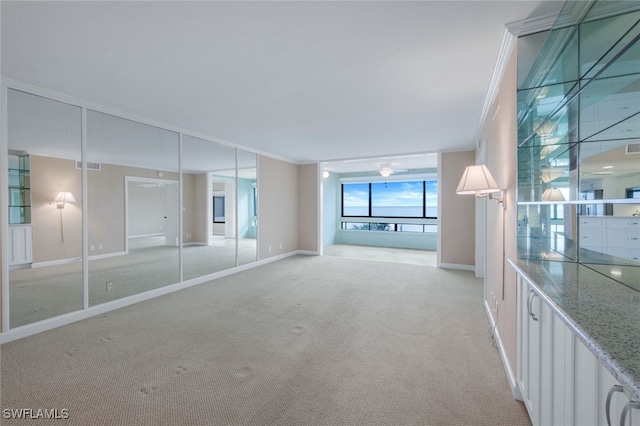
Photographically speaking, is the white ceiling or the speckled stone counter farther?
the white ceiling

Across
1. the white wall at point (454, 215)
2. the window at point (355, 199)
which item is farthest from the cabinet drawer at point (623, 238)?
the window at point (355, 199)

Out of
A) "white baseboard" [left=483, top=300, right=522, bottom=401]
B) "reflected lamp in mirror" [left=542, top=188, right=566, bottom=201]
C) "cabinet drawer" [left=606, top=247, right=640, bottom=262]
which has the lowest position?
"white baseboard" [left=483, top=300, right=522, bottom=401]

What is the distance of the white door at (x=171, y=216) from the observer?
439 centimetres

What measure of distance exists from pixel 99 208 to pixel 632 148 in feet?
16.1

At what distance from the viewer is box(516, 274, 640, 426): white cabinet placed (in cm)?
85

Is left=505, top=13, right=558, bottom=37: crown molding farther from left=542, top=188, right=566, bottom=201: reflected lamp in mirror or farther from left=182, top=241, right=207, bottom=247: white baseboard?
left=182, top=241, right=207, bottom=247: white baseboard

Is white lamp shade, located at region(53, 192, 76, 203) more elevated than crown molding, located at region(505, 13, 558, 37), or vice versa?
crown molding, located at region(505, 13, 558, 37)

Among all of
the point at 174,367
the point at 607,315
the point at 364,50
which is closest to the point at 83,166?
the point at 174,367

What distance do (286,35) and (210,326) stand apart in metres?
2.90

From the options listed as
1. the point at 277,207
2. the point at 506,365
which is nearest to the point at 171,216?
the point at 277,207

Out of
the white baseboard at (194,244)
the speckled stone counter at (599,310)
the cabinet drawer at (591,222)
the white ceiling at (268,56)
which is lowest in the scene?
the white baseboard at (194,244)

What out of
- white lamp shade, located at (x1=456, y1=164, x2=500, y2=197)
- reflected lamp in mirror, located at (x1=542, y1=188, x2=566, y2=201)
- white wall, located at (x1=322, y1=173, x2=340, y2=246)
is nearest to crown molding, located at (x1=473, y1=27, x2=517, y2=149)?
white lamp shade, located at (x1=456, y1=164, x2=500, y2=197)

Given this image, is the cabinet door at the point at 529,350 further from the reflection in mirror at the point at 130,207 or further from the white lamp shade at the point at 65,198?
the white lamp shade at the point at 65,198

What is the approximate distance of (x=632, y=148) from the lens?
1.32 meters
